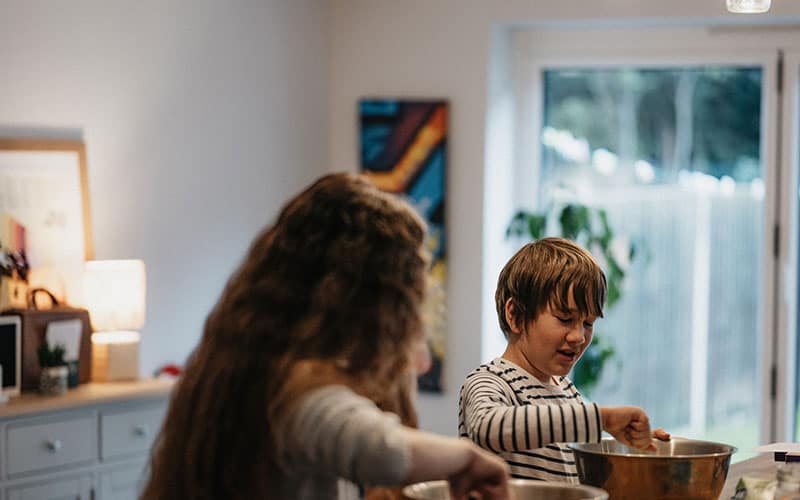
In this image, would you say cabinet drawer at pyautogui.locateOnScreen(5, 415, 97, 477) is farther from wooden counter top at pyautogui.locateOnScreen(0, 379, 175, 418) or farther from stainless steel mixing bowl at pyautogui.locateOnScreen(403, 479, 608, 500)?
stainless steel mixing bowl at pyautogui.locateOnScreen(403, 479, 608, 500)

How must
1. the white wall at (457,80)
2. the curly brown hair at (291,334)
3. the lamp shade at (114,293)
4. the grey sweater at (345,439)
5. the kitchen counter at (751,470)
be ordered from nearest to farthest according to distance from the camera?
the grey sweater at (345,439) < the curly brown hair at (291,334) < the kitchen counter at (751,470) < the lamp shade at (114,293) < the white wall at (457,80)

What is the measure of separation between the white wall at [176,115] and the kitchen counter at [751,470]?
7.86ft

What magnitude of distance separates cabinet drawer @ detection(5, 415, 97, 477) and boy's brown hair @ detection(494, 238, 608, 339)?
72.4 inches

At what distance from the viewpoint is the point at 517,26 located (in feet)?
16.2

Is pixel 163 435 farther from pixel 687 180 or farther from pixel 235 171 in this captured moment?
pixel 687 180

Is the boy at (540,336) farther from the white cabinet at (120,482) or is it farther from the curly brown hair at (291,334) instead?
the white cabinet at (120,482)

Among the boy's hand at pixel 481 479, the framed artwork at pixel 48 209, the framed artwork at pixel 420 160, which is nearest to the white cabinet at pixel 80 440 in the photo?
the framed artwork at pixel 48 209

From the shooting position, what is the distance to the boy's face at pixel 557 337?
2.03 meters

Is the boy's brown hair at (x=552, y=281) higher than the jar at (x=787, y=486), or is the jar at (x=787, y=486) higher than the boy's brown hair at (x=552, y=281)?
the boy's brown hair at (x=552, y=281)

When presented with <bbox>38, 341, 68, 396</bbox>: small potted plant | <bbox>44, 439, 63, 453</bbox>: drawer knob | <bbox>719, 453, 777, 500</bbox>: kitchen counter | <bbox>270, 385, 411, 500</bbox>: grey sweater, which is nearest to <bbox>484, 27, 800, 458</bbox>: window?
<bbox>38, 341, 68, 396</bbox>: small potted plant

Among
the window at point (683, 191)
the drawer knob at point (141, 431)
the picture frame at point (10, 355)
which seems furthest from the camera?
the window at point (683, 191)

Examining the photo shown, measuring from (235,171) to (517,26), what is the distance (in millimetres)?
1251

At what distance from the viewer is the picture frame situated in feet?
11.9

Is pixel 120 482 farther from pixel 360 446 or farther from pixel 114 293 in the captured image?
pixel 360 446
